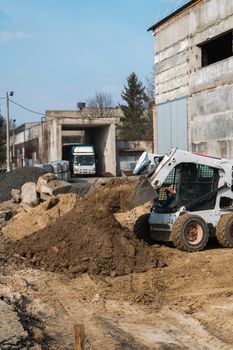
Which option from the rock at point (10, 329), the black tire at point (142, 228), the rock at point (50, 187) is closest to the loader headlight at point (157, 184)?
the black tire at point (142, 228)

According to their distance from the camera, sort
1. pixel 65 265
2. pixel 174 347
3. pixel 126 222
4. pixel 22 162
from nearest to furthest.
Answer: pixel 174 347, pixel 65 265, pixel 126 222, pixel 22 162

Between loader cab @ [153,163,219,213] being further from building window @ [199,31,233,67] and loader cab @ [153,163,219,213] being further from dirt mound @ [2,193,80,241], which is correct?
building window @ [199,31,233,67]

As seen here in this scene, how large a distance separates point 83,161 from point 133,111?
Result: 35332 mm

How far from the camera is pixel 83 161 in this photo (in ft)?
161

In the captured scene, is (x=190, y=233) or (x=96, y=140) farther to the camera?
(x=96, y=140)

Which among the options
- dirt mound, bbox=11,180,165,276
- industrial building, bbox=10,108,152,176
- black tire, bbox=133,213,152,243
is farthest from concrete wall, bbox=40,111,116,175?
dirt mound, bbox=11,180,165,276

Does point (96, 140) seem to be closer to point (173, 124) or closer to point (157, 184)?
point (173, 124)

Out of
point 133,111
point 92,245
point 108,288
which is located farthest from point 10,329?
point 133,111

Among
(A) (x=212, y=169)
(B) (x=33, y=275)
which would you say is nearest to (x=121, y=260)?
(B) (x=33, y=275)

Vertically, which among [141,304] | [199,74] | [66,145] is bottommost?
[141,304]

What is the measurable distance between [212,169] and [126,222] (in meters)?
3.17

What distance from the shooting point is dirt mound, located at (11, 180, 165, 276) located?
10.8 meters

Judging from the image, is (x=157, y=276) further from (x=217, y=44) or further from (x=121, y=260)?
(x=217, y=44)

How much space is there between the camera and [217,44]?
88.2ft
